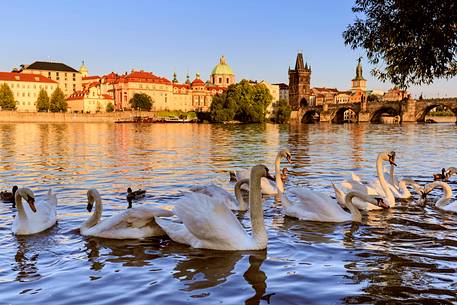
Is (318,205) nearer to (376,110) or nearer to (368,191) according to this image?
→ (368,191)

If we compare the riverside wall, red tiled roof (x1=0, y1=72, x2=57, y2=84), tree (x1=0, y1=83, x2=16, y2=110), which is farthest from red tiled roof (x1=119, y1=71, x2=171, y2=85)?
tree (x1=0, y1=83, x2=16, y2=110)

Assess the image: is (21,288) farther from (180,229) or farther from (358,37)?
(358,37)

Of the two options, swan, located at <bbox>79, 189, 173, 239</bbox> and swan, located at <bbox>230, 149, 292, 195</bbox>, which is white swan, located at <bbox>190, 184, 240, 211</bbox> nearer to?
swan, located at <bbox>230, 149, 292, 195</bbox>

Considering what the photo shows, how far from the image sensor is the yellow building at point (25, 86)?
468ft

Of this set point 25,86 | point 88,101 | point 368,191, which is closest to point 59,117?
point 88,101

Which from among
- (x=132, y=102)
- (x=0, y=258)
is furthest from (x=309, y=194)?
(x=132, y=102)

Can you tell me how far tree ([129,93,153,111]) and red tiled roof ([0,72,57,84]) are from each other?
24.6 m

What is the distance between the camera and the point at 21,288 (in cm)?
580

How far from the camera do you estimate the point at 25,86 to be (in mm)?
144500

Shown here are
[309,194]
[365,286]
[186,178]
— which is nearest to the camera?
[365,286]

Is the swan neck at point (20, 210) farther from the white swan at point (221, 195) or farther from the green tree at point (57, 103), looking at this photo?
the green tree at point (57, 103)

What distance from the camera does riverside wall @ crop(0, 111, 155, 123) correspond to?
113 metres

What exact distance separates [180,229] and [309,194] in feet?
9.43

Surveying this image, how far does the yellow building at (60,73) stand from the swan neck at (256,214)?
162 meters
